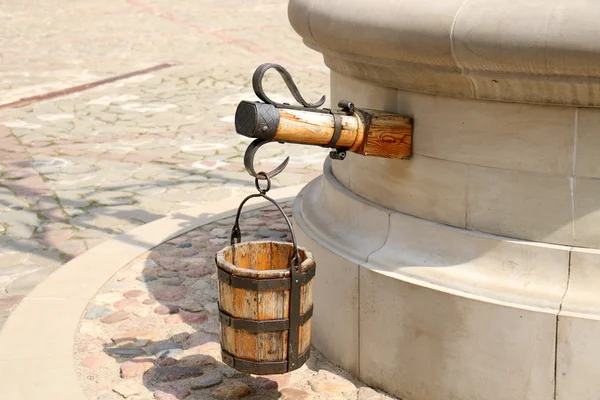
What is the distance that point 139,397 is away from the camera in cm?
434

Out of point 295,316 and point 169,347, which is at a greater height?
point 295,316

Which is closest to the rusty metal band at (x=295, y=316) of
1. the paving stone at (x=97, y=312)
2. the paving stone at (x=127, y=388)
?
the paving stone at (x=127, y=388)

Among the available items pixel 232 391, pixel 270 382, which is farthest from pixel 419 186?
pixel 232 391

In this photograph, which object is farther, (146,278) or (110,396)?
(146,278)

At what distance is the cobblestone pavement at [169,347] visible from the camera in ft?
14.4

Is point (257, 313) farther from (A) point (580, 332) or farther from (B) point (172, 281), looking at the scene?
(B) point (172, 281)

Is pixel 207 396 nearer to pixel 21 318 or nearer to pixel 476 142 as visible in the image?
pixel 21 318

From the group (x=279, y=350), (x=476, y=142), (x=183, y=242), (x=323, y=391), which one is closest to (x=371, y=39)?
(x=476, y=142)

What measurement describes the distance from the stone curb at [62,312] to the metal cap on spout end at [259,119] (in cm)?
154

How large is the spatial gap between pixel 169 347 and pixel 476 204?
1867 millimetres

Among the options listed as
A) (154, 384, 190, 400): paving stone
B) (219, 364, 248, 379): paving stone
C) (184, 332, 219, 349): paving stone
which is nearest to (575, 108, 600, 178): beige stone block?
(219, 364, 248, 379): paving stone

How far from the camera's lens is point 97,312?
531 centimetres

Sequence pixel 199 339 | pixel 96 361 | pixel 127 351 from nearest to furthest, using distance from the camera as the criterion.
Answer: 1. pixel 96 361
2. pixel 127 351
3. pixel 199 339

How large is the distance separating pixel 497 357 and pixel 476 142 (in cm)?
91
